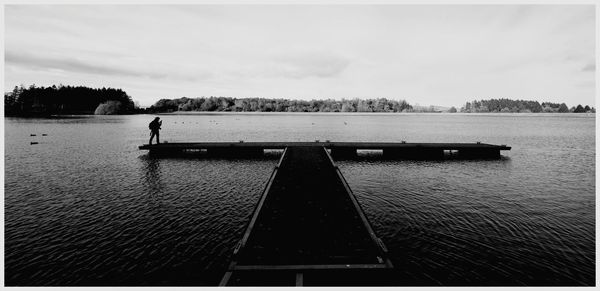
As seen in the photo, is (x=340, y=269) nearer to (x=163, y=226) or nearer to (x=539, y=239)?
(x=163, y=226)

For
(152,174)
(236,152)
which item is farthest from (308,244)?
(236,152)

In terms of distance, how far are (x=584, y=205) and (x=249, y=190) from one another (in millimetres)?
18243

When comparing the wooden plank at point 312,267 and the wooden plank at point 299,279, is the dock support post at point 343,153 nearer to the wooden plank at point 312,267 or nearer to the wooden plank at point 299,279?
the wooden plank at point 312,267

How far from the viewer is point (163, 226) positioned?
41.4 feet

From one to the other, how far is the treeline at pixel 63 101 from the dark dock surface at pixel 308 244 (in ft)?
527

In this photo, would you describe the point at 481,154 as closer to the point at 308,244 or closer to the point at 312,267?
the point at 308,244

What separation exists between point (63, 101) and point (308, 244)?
613ft

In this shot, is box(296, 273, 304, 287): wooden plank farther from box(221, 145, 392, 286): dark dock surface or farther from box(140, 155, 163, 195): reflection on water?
box(140, 155, 163, 195): reflection on water

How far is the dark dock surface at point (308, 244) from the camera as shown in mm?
7867

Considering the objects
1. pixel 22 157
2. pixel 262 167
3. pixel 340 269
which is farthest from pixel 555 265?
pixel 22 157

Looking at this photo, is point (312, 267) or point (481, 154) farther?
point (481, 154)

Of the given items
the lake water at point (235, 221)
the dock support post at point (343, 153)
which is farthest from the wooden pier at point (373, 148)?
the lake water at point (235, 221)

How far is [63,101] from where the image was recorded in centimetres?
15125

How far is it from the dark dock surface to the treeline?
161m
